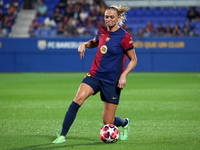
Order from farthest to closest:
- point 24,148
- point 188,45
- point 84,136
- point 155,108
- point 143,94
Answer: point 188,45 → point 143,94 → point 155,108 → point 84,136 → point 24,148

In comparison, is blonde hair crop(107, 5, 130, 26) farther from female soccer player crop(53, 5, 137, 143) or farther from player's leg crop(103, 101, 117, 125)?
player's leg crop(103, 101, 117, 125)

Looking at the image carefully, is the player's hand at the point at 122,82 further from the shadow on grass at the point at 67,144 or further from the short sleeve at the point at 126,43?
the shadow on grass at the point at 67,144

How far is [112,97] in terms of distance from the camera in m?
6.52

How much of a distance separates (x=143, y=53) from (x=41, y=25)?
25.5ft

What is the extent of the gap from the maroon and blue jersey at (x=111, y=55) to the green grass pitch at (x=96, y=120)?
113 centimetres

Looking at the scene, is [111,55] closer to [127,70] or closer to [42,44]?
[127,70]

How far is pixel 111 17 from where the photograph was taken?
6.47 meters

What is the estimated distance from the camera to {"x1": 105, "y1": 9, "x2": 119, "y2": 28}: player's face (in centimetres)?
643

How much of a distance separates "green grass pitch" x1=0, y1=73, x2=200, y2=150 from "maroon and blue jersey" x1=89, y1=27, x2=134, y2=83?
44.4 inches

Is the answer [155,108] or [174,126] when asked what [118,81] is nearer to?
[174,126]

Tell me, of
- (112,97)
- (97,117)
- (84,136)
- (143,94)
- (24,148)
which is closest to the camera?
(24,148)

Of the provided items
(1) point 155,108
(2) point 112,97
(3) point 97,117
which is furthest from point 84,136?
(1) point 155,108

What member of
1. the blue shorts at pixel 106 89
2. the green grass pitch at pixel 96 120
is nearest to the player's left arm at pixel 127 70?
the blue shorts at pixel 106 89

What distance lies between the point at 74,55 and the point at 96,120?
2011 centimetres
